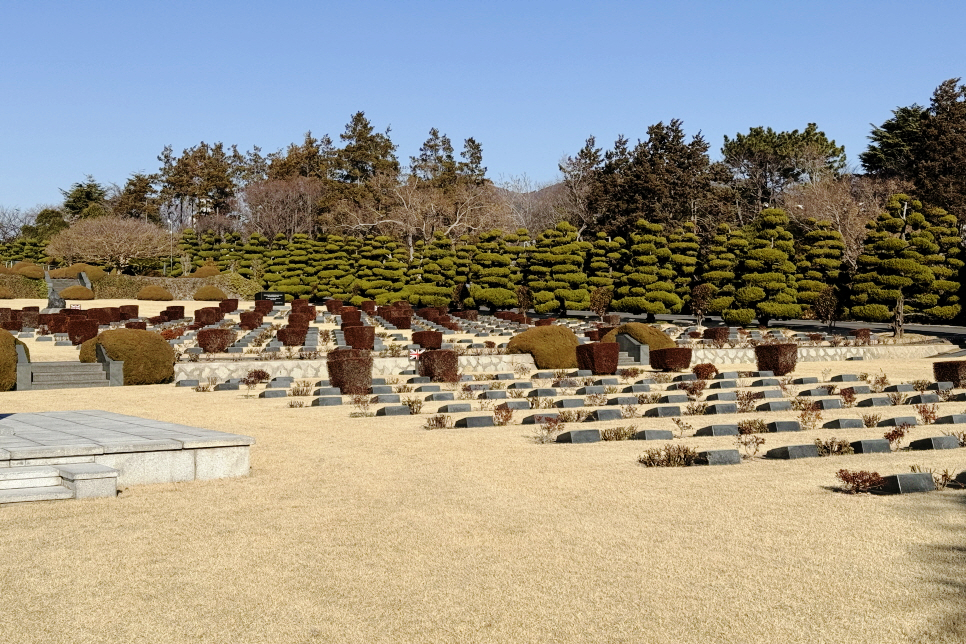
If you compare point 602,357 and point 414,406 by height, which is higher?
point 602,357

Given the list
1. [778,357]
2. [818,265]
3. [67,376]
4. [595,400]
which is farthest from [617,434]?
[818,265]

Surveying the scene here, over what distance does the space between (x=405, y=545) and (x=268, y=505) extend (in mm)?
2031

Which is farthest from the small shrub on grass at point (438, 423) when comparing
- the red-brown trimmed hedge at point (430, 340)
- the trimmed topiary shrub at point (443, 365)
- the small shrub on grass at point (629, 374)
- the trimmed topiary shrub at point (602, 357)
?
the red-brown trimmed hedge at point (430, 340)

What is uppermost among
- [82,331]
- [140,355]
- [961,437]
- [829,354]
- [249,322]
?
[249,322]

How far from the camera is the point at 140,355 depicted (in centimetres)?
2161

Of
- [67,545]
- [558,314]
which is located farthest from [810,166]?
[67,545]

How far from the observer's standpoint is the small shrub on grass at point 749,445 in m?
11.4

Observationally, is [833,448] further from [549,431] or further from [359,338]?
[359,338]

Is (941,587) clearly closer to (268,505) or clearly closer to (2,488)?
(268,505)

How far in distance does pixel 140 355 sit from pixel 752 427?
14122 millimetres

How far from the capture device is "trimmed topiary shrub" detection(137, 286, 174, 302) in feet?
196

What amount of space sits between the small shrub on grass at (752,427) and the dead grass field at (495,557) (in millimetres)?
2523

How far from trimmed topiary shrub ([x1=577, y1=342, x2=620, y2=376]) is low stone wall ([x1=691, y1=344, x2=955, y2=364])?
4.30 meters

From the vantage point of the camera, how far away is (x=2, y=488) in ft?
29.6
